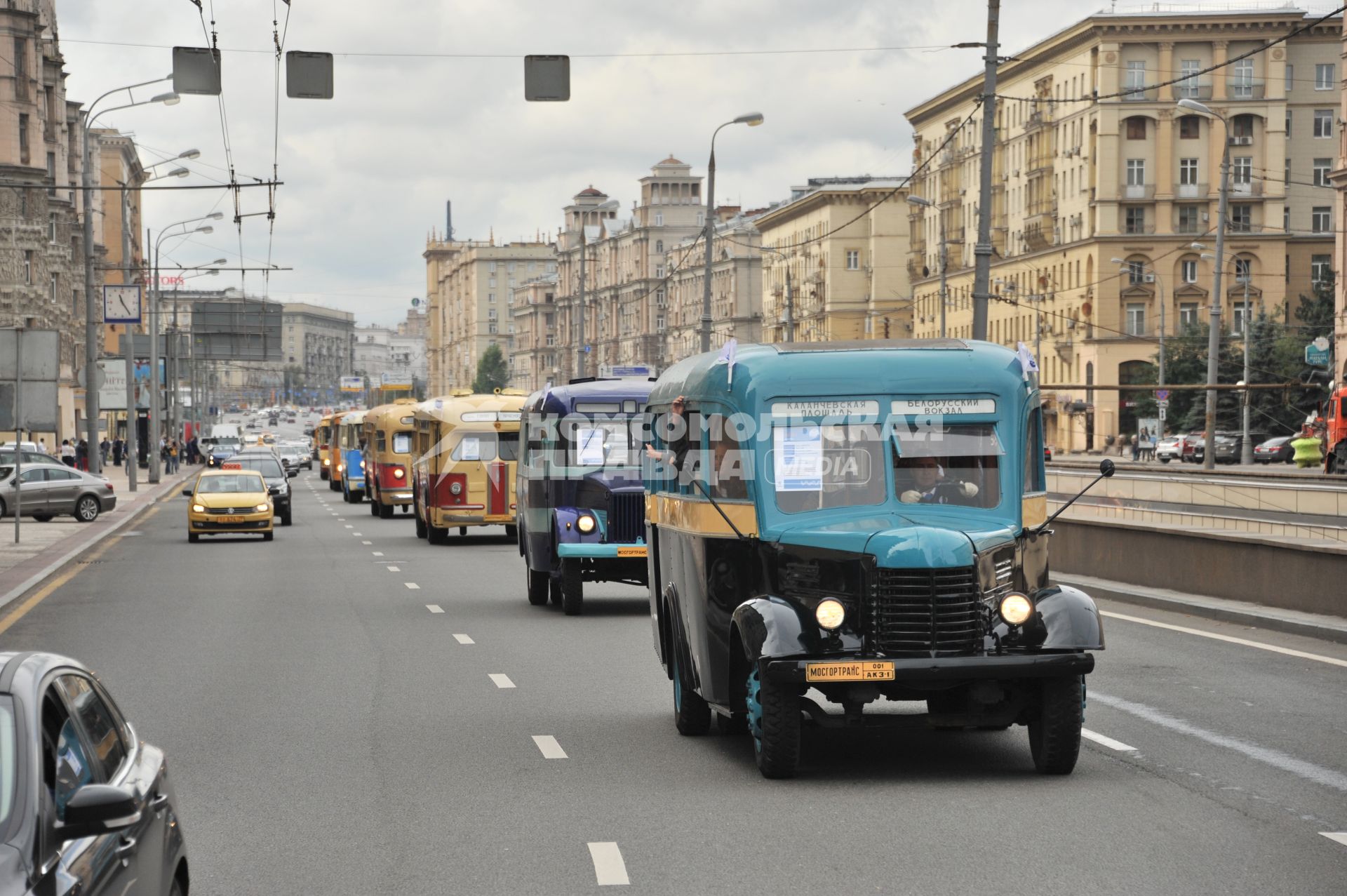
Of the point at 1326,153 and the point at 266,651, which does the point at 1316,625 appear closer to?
the point at 266,651

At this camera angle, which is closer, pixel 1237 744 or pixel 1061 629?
pixel 1061 629

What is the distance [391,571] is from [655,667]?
13.7m

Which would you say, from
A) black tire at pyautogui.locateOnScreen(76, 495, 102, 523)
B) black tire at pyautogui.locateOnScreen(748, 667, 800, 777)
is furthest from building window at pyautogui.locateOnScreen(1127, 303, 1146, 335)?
black tire at pyautogui.locateOnScreen(748, 667, 800, 777)

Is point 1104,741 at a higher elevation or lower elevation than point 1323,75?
lower

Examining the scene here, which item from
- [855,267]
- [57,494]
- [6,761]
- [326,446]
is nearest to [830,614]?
[6,761]

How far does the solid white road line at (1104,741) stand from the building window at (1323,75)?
9323cm

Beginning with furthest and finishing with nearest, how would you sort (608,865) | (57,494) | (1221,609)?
(57,494)
(1221,609)
(608,865)

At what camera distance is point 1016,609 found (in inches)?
395

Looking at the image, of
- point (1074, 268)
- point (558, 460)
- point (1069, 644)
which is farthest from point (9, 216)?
point (1069, 644)

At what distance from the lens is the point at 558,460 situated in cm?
2239

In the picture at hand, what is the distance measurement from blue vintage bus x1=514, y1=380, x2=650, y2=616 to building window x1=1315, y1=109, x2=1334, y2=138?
83.4 metres

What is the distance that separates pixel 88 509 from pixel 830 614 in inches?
1620

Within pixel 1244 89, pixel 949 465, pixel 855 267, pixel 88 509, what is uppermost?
pixel 1244 89

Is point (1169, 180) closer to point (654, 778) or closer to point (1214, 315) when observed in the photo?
point (1214, 315)
